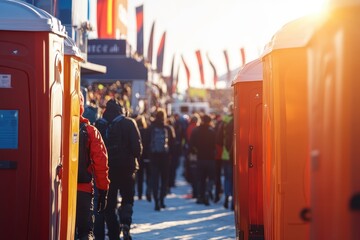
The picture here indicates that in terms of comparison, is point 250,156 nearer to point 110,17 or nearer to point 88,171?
point 88,171

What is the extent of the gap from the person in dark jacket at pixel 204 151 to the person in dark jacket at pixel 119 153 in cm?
779

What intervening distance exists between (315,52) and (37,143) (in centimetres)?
340

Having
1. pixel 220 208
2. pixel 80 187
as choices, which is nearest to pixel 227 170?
pixel 220 208

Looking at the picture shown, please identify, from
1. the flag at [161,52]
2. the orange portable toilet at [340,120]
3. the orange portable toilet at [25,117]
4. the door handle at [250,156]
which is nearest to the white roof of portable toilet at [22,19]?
the orange portable toilet at [25,117]

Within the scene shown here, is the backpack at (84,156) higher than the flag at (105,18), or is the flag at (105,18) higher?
the flag at (105,18)

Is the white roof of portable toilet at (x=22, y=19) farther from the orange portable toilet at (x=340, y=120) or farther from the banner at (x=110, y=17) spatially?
the banner at (x=110, y=17)

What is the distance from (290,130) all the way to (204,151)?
1268 cm

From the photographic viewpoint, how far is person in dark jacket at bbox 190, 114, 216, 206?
68.2 ft

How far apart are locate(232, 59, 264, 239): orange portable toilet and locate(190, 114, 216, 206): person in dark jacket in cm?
925

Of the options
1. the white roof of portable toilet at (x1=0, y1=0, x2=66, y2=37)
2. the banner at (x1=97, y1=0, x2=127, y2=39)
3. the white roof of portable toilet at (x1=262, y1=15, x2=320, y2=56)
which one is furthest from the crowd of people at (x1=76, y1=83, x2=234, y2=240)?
the banner at (x1=97, y1=0, x2=127, y2=39)

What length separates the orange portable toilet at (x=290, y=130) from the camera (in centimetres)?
811

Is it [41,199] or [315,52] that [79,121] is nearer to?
[41,199]

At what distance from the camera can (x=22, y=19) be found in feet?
26.2

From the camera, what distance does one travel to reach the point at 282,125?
26.9 ft
